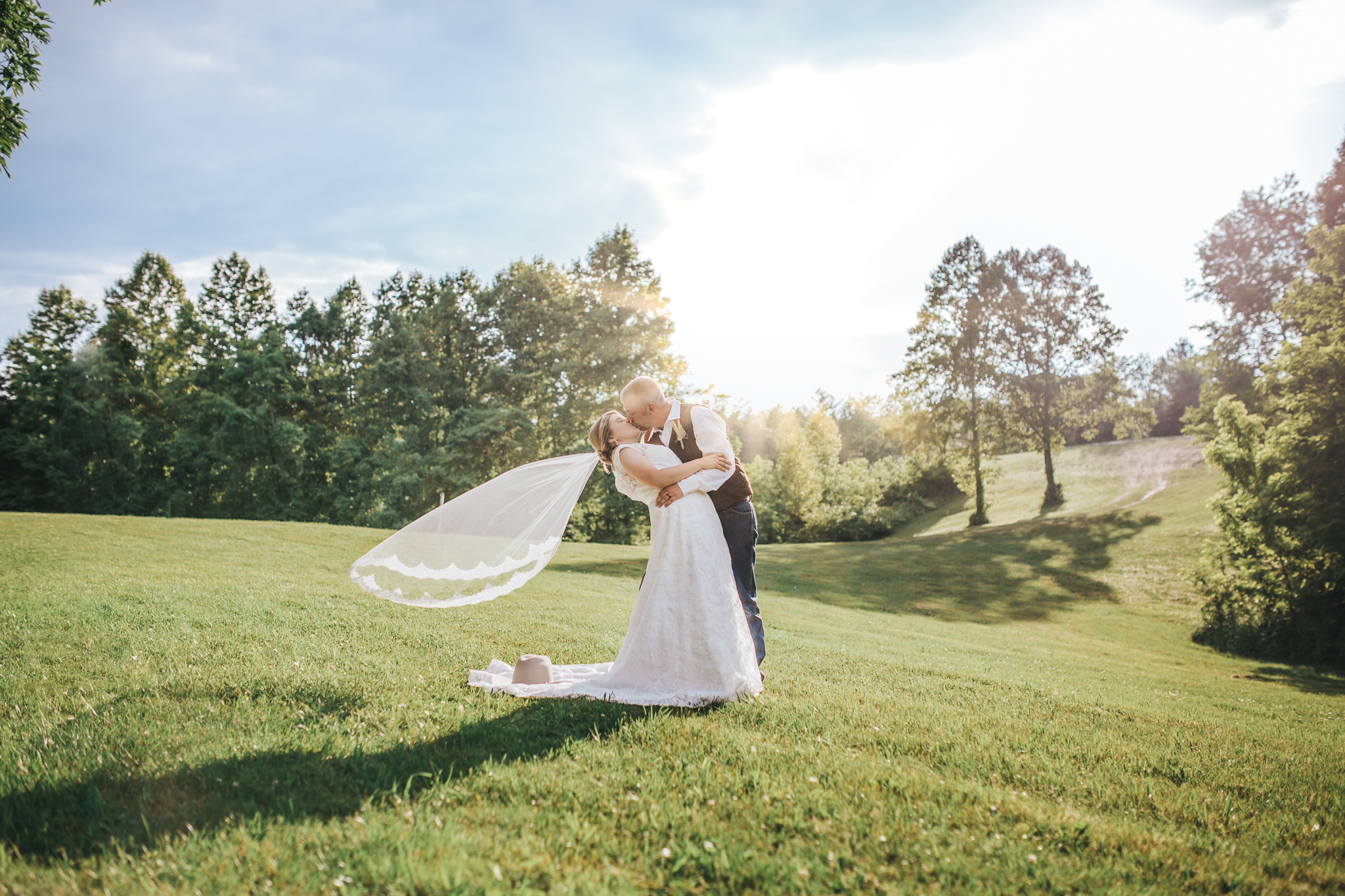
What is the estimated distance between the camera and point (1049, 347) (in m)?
35.4

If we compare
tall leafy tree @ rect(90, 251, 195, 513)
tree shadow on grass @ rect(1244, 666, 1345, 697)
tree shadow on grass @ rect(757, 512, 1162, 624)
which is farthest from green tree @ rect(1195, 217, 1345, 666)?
tall leafy tree @ rect(90, 251, 195, 513)

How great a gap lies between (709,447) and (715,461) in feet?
0.58

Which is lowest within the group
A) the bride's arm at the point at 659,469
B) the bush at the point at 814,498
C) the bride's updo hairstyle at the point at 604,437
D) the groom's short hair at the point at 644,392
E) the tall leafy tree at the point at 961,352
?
the bush at the point at 814,498

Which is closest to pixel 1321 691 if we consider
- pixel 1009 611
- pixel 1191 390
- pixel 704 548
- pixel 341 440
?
pixel 1009 611

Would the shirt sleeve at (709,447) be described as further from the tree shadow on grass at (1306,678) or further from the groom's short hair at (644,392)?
the tree shadow on grass at (1306,678)

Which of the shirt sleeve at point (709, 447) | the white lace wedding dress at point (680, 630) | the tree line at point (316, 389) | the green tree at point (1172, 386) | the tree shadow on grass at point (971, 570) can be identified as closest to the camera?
the white lace wedding dress at point (680, 630)

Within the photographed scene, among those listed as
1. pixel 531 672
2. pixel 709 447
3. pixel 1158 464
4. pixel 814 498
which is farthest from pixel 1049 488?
pixel 531 672

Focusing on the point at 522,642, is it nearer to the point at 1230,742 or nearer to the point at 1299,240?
the point at 1230,742

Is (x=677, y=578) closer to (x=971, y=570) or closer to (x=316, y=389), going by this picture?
(x=971, y=570)

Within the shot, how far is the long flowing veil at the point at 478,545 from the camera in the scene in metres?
5.38

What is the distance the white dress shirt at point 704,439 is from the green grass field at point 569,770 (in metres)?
1.83

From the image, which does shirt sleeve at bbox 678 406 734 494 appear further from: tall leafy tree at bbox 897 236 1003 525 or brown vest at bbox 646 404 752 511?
tall leafy tree at bbox 897 236 1003 525

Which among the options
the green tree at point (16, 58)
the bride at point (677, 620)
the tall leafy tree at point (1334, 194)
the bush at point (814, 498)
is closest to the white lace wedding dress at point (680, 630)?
the bride at point (677, 620)

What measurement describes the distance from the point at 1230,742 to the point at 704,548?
5068 millimetres
